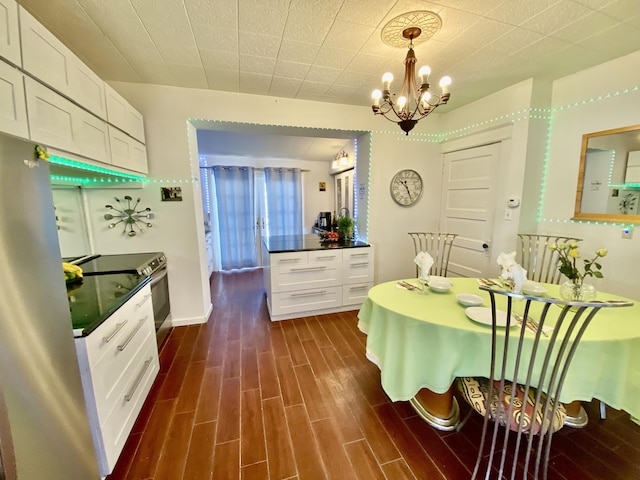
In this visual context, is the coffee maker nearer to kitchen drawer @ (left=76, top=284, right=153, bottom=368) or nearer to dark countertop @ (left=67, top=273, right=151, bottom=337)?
dark countertop @ (left=67, top=273, right=151, bottom=337)

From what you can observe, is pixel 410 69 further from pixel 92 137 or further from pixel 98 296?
pixel 98 296

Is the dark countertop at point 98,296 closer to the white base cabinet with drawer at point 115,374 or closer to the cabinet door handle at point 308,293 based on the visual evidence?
the white base cabinet with drawer at point 115,374

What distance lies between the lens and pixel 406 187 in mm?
3336

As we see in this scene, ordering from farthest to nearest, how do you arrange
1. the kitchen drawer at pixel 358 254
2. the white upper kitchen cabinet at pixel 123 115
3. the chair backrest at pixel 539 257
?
1. the kitchen drawer at pixel 358 254
2. the chair backrest at pixel 539 257
3. the white upper kitchen cabinet at pixel 123 115

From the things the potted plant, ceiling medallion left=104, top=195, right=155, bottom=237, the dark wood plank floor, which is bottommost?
the dark wood plank floor

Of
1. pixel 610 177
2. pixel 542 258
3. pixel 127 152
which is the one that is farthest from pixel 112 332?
pixel 610 177

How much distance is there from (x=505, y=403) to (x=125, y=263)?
9.07ft

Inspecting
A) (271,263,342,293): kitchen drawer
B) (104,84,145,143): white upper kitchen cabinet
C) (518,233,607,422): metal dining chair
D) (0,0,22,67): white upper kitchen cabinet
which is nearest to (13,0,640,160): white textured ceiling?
(104,84,145,143): white upper kitchen cabinet

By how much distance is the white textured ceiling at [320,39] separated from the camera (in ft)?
4.93

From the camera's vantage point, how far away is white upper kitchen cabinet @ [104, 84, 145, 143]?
1.89m

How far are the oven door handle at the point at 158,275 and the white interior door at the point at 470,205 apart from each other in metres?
3.35

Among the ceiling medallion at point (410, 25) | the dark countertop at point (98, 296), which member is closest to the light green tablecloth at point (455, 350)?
the dark countertop at point (98, 296)

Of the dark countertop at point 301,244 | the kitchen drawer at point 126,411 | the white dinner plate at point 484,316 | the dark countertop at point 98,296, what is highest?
the dark countertop at point 301,244

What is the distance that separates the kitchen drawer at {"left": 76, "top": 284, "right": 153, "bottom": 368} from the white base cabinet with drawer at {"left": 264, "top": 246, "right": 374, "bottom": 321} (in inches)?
52.2
